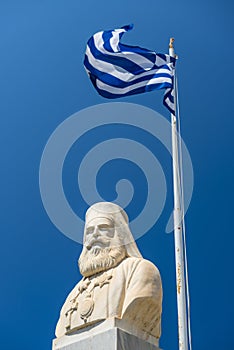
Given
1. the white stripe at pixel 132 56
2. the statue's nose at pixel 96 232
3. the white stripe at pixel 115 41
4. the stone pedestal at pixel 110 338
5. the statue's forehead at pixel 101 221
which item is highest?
the white stripe at pixel 115 41

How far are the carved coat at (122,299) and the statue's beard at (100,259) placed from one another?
0.35 ft

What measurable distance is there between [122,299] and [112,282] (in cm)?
45

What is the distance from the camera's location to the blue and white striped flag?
59.6 feet

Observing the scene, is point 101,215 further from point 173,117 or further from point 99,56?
point 99,56

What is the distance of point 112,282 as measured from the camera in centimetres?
1530

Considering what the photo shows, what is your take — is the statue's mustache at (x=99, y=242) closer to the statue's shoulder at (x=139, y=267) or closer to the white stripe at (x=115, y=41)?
the statue's shoulder at (x=139, y=267)

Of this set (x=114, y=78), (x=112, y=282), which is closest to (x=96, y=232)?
(x=112, y=282)

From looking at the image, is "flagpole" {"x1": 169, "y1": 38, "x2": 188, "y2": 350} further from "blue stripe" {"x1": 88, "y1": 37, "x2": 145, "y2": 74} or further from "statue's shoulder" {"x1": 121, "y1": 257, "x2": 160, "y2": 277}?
"blue stripe" {"x1": 88, "y1": 37, "x2": 145, "y2": 74}

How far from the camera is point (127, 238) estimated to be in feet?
53.1

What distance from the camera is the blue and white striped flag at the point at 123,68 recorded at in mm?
18172

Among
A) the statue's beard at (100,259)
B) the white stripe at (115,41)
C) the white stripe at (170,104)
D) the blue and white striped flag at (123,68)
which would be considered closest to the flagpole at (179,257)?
the white stripe at (170,104)

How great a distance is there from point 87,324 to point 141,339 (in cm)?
99

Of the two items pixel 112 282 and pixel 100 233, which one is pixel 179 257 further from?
pixel 100 233

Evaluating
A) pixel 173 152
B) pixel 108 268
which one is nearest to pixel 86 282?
pixel 108 268
